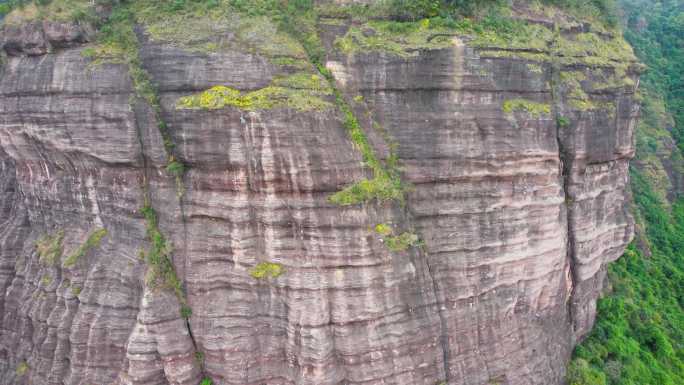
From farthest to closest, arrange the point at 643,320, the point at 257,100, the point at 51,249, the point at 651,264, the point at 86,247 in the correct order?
the point at 651,264 < the point at 643,320 < the point at 51,249 < the point at 86,247 < the point at 257,100

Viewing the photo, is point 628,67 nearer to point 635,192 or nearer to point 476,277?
point 476,277

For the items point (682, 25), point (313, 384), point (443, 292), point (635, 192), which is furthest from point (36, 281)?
point (682, 25)

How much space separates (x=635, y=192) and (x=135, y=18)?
3126 centimetres

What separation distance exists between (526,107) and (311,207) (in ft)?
27.5

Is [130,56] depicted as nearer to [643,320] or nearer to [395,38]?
[395,38]

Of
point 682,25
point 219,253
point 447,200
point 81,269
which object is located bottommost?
point 81,269

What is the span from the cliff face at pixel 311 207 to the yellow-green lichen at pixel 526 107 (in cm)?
5

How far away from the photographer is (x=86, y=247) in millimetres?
16359

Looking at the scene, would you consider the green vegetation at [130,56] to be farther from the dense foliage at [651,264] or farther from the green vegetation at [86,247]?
the dense foliage at [651,264]

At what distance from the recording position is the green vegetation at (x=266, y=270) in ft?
46.3

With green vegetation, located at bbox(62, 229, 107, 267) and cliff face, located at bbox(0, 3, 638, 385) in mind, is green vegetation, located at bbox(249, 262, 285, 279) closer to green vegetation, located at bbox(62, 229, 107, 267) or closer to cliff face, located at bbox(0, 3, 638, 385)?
cliff face, located at bbox(0, 3, 638, 385)

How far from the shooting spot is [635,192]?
Answer: 29.6m

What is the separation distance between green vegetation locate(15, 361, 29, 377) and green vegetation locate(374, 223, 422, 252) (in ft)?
49.2

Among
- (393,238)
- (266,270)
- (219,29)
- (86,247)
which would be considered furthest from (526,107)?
(86,247)
